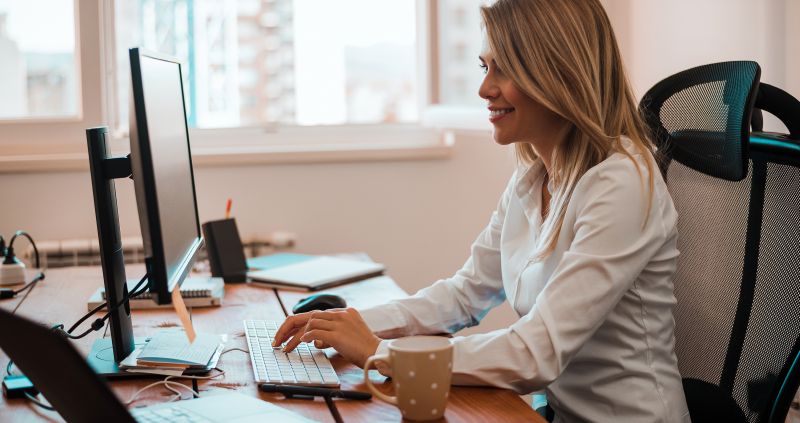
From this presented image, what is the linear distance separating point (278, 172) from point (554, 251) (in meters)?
1.58

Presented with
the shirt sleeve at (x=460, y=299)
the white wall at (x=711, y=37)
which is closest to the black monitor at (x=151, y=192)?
the shirt sleeve at (x=460, y=299)

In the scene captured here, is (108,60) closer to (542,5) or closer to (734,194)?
(542,5)

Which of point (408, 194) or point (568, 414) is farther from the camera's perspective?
point (408, 194)

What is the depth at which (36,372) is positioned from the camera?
818 millimetres

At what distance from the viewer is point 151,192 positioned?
95cm

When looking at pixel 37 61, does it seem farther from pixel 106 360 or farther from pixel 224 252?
pixel 106 360

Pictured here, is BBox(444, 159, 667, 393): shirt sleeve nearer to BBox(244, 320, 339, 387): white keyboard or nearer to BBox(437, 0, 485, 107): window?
BBox(244, 320, 339, 387): white keyboard

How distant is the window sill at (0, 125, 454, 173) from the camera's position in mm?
2574

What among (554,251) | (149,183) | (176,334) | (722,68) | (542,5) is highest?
(542,5)

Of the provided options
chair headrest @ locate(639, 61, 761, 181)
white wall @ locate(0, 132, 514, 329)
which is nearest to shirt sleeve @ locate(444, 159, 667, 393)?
chair headrest @ locate(639, 61, 761, 181)

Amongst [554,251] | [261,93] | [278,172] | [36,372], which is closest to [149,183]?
[36,372]

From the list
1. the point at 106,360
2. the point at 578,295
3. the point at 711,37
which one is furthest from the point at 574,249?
the point at 711,37

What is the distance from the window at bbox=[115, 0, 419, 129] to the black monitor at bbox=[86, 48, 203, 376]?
1.50 meters

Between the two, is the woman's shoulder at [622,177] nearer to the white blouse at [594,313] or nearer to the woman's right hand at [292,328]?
the white blouse at [594,313]
